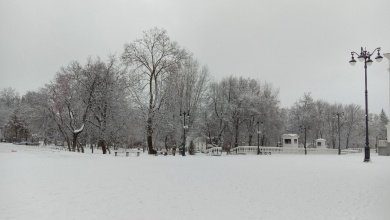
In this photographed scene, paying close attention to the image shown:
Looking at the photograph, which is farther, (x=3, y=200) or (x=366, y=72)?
(x=366, y=72)

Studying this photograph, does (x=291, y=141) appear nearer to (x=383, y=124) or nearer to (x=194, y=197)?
(x=194, y=197)

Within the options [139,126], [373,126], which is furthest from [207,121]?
[373,126]

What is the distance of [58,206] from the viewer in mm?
9844

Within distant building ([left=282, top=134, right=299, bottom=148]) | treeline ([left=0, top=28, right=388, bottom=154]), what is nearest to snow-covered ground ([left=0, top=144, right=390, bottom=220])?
treeline ([left=0, top=28, right=388, bottom=154])

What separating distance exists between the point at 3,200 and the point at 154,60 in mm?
35304

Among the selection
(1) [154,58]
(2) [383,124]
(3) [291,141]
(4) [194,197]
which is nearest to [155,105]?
(1) [154,58]

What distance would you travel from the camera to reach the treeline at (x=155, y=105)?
44875 mm

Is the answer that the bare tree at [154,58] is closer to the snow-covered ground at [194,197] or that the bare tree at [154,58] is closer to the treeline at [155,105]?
the treeline at [155,105]

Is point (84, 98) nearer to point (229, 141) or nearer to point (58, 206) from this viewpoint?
point (229, 141)

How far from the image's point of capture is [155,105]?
146 ft

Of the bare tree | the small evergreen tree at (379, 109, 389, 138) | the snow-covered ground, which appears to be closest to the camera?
the snow-covered ground

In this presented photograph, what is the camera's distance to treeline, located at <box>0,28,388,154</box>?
4488cm

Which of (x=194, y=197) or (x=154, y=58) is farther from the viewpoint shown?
(x=154, y=58)

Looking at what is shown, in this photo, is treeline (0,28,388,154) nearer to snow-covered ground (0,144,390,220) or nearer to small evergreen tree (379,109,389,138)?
Answer: small evergreen tree (379,109,389,138)
